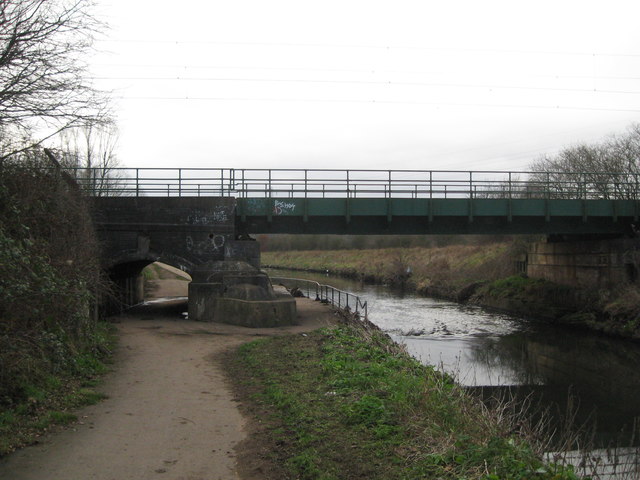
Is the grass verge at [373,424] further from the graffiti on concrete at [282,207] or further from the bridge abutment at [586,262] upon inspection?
the bridge abutment at [586,262]

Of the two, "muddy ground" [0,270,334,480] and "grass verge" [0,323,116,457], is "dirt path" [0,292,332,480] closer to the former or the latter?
"muddy ground" [0,270,334,480]

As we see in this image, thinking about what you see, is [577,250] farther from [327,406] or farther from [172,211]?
[327,406]

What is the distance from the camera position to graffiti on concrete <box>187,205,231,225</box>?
21.3m

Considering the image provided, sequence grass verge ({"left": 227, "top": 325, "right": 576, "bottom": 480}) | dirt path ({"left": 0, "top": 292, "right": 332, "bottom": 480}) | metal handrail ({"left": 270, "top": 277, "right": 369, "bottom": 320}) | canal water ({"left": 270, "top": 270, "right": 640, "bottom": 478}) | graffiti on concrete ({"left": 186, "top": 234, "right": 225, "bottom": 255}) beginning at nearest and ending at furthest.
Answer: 1. grass verge ({"left": 227, "top": 325, "right": 576, "bottom": 480})
2. dirt path ({"left": 0, "top": 292, "right": 332, "bottom": 480})
3. canal water ({"left": 270, "top": 270, "right": 640, "bottom": 478})
4. graffiti on concrete ({"left": 186, "top": 234, "right": 225, "bottom": 255})
5. metal handrail ({"left": 270, "top": 277, "right": 369, "bottom": 320})

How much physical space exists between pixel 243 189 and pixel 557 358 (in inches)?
526

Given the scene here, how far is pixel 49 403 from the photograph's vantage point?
7.76 metres

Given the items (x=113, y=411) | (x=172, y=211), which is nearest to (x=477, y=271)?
(x=172, y=211)

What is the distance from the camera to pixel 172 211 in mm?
21250

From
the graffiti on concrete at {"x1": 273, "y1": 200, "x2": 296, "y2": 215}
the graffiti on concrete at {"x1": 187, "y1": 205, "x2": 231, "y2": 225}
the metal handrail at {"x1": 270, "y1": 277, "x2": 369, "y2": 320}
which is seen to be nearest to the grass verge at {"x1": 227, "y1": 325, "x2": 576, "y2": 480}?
the metal handrail at {"x1": 270, "y1": 277, "x2": 369, "y2": 320}

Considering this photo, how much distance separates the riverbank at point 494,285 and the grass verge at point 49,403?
67.2 ft

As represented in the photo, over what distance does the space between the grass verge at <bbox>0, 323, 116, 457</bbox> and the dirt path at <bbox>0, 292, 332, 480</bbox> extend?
210 millimetres

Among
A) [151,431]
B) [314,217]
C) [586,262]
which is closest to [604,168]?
[586,262]

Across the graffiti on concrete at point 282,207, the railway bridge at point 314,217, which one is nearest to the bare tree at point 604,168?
the railway bridge at point 314,217

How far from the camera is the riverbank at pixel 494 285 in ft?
78.7
